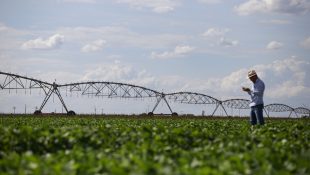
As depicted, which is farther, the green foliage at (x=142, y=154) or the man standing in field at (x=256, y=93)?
the man standing in field at (x=256, y=93)

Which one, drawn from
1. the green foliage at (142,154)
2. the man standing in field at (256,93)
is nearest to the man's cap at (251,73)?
the man standing in field at (256,93)

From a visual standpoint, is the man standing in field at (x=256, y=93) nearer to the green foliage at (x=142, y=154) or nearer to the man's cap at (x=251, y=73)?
the man's cap at (x=251, y=73)

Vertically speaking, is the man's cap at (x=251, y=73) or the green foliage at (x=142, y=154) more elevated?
the man's cap at (x=251, y=73)

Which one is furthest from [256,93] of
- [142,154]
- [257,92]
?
[142,154]

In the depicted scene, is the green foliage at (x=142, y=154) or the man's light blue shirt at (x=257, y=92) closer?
the green foliage at (x=142, y=154)

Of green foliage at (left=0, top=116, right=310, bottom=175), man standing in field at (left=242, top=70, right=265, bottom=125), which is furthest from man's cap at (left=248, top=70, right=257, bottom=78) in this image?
green foliage at (left=0, top=116, right=310, bottom=175)

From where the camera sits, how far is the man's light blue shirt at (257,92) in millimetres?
15727

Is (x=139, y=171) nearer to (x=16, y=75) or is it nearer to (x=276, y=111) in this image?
(x=16, y=75)

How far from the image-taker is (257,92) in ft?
51.6

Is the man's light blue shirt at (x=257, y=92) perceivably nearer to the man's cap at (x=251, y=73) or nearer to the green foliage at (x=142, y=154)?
the man's cap at (x=251, y=73)

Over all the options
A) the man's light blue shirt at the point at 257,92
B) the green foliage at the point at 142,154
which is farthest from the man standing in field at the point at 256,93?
the green foliage at the point at 142,154

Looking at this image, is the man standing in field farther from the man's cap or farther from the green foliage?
the green foliage

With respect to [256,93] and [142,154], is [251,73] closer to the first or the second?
[256,93]

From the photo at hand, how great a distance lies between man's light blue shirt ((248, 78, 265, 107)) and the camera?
15.7 meters
